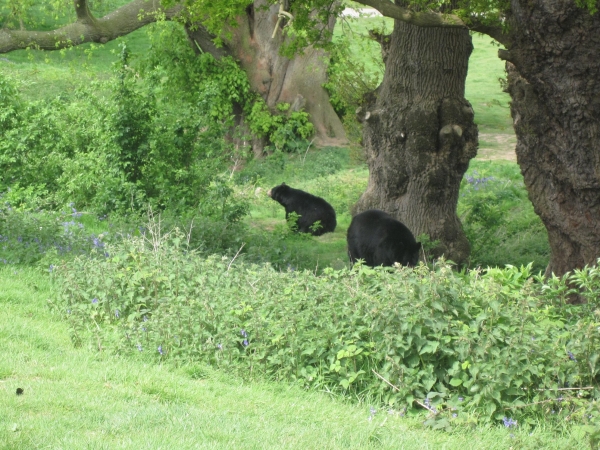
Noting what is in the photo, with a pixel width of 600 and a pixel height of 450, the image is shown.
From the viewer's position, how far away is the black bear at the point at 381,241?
33.9 feet

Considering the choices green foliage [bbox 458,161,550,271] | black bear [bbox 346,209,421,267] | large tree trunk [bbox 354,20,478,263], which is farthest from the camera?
green foliage [bbox 458,161,550,271]

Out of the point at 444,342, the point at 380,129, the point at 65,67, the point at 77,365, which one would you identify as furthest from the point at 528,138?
the point at 65,67

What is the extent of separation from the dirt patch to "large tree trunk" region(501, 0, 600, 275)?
13276mm

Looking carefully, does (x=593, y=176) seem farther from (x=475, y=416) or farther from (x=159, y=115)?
(x=159, y=115)

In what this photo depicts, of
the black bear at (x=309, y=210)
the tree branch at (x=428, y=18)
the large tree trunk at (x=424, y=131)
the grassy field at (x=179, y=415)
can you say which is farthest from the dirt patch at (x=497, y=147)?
the grassy field at (x=179, y=415)

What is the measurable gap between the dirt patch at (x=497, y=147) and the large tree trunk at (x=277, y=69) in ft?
16.0

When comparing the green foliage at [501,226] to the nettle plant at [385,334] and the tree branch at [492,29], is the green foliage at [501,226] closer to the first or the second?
the tree branch at [492,29]

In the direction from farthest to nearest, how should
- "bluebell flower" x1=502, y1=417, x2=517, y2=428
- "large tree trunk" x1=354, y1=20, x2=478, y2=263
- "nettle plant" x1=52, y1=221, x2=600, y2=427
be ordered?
"large tree trunk" x1=354, y1=20, x2=478, y2=263
"nettle plant" x1=52, y1=221, x2=600, y2=427
"bluebell flower" x1=502, y1=417, x2=517, y2=428

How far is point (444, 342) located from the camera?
595 cm

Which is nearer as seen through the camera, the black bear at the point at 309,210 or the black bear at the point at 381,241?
the black bear at the point at 381,241

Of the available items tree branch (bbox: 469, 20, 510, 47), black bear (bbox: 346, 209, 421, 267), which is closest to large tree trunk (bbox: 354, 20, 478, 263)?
black bear (bbox: 346, 209, 421, 267)

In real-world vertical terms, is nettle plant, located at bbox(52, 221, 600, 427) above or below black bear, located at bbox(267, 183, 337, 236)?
above

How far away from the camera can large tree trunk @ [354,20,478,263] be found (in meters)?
11.9

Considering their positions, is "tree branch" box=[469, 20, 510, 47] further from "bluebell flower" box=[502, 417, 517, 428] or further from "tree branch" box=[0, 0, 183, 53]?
"tree branch" box=[0, 0, 183, 53]
